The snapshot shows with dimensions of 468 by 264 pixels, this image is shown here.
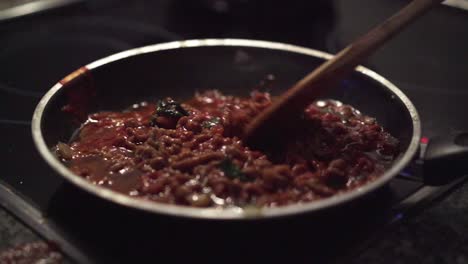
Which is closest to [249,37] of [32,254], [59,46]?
[59,46]

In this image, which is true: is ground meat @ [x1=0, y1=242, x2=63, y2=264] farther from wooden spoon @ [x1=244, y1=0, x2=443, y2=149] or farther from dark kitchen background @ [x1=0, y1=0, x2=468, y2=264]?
wooden spoon @ [x1=244, y1=0, x2=443, y2=149]

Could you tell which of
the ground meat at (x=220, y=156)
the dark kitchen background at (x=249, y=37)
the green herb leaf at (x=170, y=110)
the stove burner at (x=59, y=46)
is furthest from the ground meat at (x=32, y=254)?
the stove burner at (x=59, y=46)

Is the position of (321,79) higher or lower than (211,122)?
higher

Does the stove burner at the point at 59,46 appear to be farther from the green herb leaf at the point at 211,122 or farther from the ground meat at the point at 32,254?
the ground meat at the point at 32,254

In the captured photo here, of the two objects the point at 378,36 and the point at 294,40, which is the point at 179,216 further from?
the point at 294,40

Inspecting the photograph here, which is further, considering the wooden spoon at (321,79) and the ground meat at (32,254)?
the wooden spoon at (321,79)

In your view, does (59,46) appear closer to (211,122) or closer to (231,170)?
(211,122)

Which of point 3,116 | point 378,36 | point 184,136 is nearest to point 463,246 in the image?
point 378,36

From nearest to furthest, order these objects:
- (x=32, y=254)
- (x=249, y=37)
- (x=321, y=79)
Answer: (x=32, y=254) → (x=321, y=79) → (x=249, y=37)
